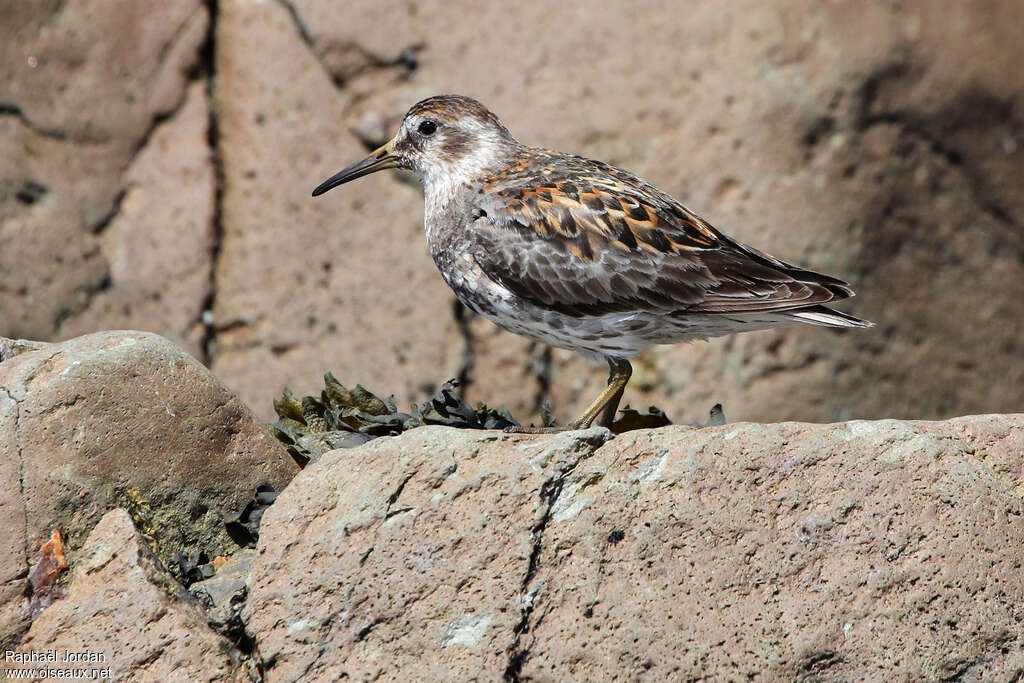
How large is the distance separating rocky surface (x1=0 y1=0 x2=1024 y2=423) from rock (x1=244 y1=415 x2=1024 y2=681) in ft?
19.6

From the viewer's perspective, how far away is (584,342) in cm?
809

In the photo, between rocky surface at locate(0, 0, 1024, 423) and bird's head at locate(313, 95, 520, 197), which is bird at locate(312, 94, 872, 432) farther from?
rocky surface at locate(0, 0, 1024, 423)

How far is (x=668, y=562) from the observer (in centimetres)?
571

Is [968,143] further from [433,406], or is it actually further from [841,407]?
[433,406]

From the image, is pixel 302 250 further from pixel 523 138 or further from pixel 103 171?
pixel 523 138

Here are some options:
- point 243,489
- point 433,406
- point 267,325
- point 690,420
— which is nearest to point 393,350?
point 267,325

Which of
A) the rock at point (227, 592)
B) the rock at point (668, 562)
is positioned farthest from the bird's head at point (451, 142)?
the rock at point (227, 592)

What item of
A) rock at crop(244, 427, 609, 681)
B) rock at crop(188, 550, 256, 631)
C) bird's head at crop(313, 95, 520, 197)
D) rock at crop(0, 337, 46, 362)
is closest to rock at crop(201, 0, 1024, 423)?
bird's head at crop(313, 95, 520, 197)

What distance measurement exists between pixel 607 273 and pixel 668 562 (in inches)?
103

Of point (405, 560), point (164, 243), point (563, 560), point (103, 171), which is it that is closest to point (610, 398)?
point (563, 560)

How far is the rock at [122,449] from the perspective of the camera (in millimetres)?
6188

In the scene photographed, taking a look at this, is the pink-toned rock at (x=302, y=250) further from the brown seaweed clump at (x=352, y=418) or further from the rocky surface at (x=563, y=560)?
the rocky surface at (x=563, y=560)

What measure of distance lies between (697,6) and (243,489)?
7519 mm

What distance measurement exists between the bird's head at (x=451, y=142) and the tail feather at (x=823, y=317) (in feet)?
7.87
